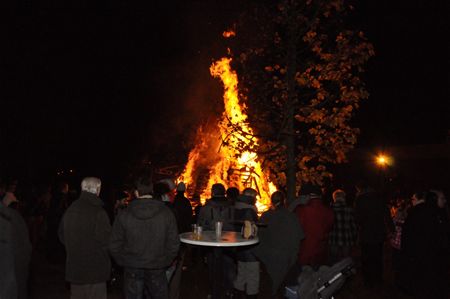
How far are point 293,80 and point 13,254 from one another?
801 cm

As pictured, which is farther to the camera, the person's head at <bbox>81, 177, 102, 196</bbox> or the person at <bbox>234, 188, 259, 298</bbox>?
the person at <bbox>234, 188, 259, 298</bbox>

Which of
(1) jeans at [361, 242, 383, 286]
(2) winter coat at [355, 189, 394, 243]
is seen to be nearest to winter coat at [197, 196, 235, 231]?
(2) winter coat at [355, 189, 394, 243]

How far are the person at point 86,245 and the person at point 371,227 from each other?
17.1 feet

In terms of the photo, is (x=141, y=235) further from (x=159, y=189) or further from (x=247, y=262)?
(x=247, y=262)

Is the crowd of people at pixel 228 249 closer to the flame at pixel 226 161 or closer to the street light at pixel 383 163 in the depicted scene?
the flame at pixel 226 161

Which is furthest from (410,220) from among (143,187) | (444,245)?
(143,187)

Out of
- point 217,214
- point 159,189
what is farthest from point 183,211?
point 159,189

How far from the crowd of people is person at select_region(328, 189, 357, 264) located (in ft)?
0.06

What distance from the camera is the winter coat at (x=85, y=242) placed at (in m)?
5.43

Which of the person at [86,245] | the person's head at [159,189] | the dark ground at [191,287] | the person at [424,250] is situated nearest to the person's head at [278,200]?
the person's head at [159,189]

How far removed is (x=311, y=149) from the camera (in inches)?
453

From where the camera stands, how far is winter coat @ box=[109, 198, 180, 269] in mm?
5152

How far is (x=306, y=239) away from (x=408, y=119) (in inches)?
1122

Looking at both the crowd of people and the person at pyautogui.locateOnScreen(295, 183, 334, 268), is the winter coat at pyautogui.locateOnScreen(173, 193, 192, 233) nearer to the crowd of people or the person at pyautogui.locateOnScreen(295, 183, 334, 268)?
the crowd of people
